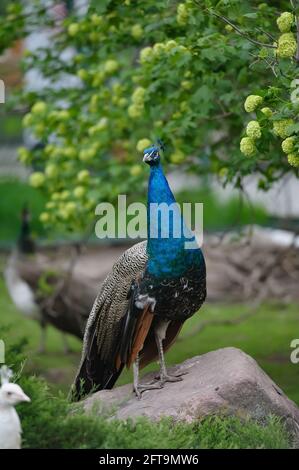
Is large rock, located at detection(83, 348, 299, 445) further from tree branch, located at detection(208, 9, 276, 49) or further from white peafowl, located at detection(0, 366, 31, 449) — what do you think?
tree branch, located at detection(208, 9, 276, 49)

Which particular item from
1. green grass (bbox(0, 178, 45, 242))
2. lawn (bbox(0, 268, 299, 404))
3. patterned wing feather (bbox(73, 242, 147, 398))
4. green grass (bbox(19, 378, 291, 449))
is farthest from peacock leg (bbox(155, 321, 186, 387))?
green grass (bbox(0, 178, 45, 242))

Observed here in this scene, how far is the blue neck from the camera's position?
15.8ft

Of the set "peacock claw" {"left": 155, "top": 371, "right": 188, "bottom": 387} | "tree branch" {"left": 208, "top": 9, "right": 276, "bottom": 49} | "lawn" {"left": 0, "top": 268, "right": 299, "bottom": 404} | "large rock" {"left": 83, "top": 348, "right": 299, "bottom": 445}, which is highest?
"tree branch" {"left": 208, "top": 9, "right": 276, "bottom": 49}

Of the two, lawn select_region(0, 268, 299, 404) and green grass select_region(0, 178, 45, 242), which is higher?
lawn select_region(0, 268, 299, 404)

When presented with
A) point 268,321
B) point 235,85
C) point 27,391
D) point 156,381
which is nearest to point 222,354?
point 156,381

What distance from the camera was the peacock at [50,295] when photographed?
324 inches

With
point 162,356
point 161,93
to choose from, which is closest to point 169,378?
point 162,356

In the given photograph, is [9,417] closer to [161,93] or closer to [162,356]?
[162,356]

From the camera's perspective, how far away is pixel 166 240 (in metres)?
4.84

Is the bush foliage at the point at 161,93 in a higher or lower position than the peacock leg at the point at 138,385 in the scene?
higher

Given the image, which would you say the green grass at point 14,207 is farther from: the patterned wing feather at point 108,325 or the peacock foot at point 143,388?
the peacock foot at point 143,388

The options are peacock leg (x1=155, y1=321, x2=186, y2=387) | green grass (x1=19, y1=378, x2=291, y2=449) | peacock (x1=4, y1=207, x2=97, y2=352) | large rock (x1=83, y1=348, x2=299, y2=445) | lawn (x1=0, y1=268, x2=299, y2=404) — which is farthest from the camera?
peacock (x1=4, y1=207, x2=97, y2=352)

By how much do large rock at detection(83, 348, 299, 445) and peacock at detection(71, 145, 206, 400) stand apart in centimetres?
15

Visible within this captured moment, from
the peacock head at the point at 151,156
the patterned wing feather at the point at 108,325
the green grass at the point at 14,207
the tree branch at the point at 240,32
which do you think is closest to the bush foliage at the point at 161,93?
the tree branch at the point at 240,32
